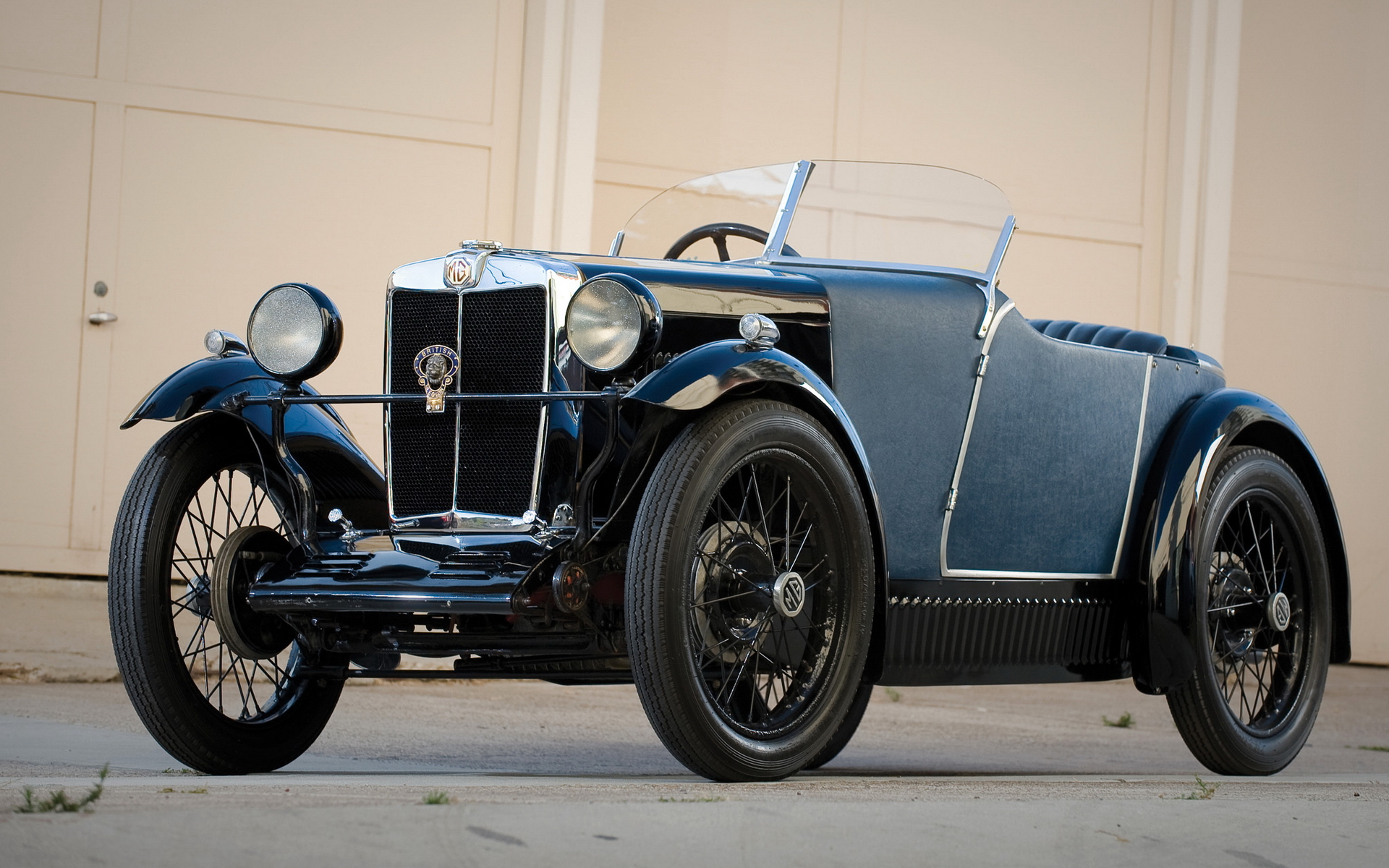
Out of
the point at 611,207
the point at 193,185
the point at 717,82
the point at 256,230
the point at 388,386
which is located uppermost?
the point at 717,82

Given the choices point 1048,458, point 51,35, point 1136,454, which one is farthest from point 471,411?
point 51,35

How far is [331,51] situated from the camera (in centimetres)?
808

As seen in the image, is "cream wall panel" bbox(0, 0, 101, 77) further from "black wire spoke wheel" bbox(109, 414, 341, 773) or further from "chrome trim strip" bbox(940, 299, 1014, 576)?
"chrome trim strip" bbox(940, 299, 1014, 576)

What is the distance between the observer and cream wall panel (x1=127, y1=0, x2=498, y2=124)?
25.6 ft

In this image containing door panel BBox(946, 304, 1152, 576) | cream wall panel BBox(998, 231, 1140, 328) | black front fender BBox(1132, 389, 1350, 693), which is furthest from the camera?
cream wall panel BBox(998, 231, 1140, 328)

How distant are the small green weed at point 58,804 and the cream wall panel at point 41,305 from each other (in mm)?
5706

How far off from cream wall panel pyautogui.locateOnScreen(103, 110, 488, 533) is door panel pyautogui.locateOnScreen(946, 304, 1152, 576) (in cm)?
464

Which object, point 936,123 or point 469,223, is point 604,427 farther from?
point 936,123

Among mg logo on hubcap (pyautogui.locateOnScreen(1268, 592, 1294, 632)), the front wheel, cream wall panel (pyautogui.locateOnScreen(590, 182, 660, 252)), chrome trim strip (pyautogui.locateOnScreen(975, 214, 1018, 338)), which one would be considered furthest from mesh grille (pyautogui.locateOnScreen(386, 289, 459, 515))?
cream wall panel (pyautogui.locateOnScreen(590, 182, 660, 252))

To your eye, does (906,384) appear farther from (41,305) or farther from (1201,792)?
(41,305)

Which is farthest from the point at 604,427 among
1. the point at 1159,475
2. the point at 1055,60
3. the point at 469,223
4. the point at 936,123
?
the point at 1055,60

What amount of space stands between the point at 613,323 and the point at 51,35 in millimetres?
5733

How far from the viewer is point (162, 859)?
1926 millimetres

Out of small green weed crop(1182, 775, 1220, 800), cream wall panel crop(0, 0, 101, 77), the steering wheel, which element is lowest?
small green weed crop(1182, 775, 1220, 800)
